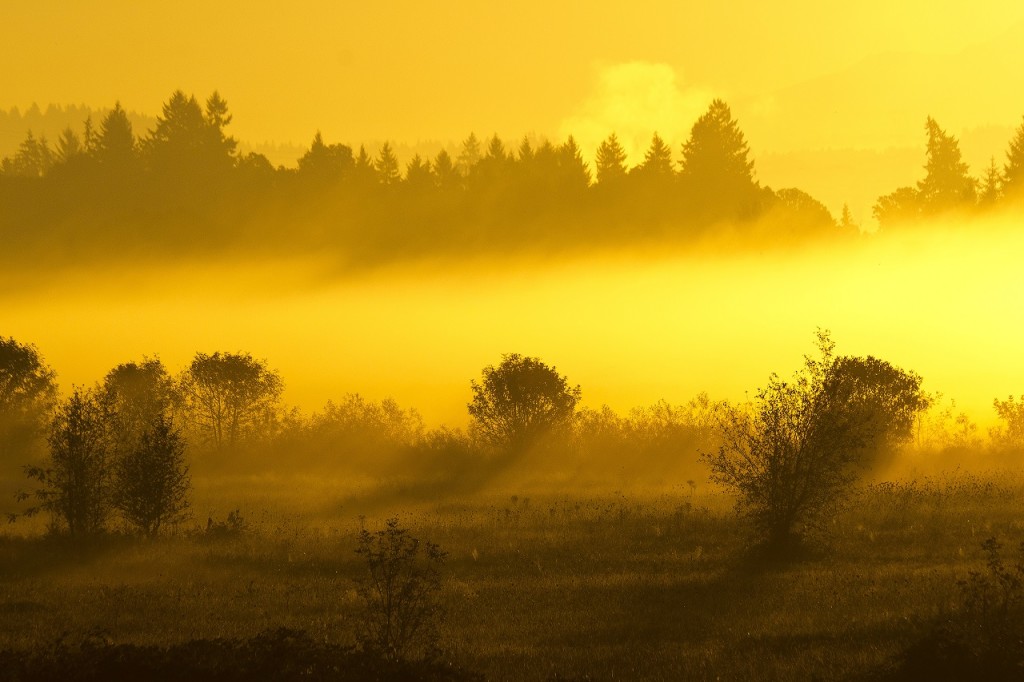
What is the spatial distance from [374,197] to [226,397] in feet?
150

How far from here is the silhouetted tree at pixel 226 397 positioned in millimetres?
78750

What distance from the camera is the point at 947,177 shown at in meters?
103

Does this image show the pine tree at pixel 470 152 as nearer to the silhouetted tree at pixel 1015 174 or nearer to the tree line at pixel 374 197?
the tree line at pixel 374 197

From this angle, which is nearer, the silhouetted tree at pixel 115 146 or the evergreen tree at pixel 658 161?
the evergreen tree at pixel 658 161

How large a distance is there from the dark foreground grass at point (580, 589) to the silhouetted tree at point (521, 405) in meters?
23.3

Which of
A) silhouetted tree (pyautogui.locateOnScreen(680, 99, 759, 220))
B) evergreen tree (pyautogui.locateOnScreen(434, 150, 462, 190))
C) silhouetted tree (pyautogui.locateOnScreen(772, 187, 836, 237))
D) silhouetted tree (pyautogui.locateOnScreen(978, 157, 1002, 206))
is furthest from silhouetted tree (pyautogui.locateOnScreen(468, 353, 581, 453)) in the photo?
silhouetted tree (pyautogui.locateOnScreen(978, 157, 1002, 206))

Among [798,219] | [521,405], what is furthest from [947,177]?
[521,405]

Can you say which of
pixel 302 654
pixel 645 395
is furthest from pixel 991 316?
pixel 302 654

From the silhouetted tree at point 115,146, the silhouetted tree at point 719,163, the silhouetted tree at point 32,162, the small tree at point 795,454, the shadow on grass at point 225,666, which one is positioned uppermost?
the silhouetted tree at point 32,162

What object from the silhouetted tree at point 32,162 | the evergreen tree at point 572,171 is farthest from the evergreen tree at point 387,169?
the silhouetted tree at point 32,162

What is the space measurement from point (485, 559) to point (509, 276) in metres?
104

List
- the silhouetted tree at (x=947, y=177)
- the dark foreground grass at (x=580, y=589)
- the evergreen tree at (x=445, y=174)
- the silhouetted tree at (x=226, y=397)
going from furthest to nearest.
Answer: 1. the evergreen tree at (x=445, y=174)
2. the silhouetted tree at (x=947, y=177)
3. the silhouetted tree at (x=226, y=397)
4. the dark foreground grass at (x=580, y=589)

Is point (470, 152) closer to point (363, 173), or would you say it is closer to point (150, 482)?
point (363, 173)

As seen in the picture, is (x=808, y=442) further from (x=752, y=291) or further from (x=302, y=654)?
(x=752, y=291)
